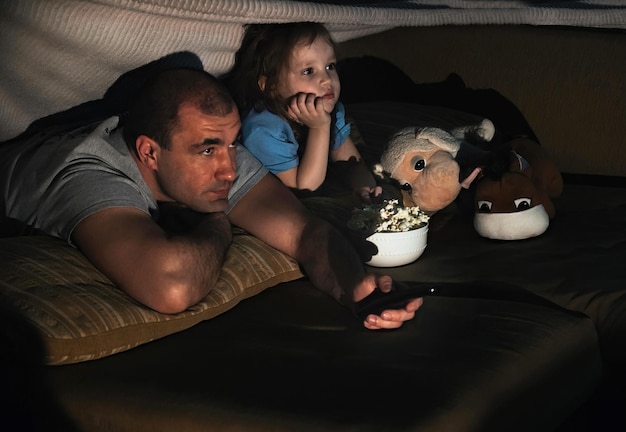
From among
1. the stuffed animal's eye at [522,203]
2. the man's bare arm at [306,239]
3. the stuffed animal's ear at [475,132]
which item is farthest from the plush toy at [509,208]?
the man's bare arm at [306,239]

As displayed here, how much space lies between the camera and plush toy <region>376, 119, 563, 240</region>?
181 centimetres

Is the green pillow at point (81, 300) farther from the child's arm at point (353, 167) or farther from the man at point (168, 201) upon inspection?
the child's arm at point (353, 167)

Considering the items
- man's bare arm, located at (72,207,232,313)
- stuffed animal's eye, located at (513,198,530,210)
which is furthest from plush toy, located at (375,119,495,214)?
man's bare arm, located at (72,207,232,313)

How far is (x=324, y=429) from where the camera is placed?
1132mm

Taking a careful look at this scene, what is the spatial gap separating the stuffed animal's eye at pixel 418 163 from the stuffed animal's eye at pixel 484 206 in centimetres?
13

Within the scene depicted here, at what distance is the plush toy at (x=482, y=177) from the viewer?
71.4 inches

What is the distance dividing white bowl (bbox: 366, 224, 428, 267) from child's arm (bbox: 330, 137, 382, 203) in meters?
0.22

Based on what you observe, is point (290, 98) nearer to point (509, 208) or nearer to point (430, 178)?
point (430, 178)

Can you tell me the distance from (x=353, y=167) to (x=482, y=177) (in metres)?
0.31

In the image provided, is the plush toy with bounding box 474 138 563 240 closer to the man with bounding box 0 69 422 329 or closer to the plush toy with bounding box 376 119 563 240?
the plush toy with bounding box 376 119 563 240

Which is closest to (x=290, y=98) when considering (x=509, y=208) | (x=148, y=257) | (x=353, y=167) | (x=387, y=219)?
(x=353, y=167)

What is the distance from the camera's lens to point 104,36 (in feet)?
5.65

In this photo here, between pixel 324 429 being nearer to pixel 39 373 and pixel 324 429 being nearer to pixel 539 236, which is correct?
pixel 39 373

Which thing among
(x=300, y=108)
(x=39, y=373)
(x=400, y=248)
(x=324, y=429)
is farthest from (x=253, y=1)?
(x=324, y=429)
